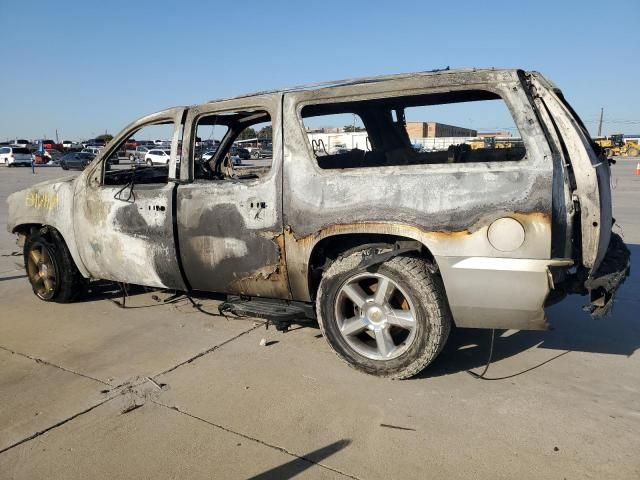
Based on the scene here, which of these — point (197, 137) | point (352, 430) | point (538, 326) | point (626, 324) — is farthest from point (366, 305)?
point (626, 324)

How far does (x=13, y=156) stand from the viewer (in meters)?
37.6

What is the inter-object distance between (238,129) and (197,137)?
3.54 feet

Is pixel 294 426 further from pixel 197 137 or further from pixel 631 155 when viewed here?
pixel 631 155

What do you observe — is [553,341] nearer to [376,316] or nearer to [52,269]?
[376,316]

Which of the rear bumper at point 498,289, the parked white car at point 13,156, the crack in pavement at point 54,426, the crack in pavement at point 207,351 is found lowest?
the crack in pavement at point 54,426

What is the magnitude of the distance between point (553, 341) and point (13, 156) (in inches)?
1683

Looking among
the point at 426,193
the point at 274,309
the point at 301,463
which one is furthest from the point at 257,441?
the point at 426,193

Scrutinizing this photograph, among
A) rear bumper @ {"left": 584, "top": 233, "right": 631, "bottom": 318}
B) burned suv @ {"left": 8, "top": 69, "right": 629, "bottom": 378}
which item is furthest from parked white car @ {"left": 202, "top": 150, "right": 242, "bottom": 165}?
rear bumper @ {"left": 584, "top": 233, "right": 631, "bottom": 318}

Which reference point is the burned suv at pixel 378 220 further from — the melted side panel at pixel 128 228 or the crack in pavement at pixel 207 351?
the crack in pavement at pixel 207 351

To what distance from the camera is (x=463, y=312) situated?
3041 mm

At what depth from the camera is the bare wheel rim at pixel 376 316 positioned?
324 cm

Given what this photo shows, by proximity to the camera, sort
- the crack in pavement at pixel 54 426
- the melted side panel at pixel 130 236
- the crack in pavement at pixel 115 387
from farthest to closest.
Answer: the melted side panel at pixel 130 236 < the crack in pavement at pixel 115 387 < the crack in pavement at pixel 54 426

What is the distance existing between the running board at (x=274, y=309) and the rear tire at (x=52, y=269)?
1889mm

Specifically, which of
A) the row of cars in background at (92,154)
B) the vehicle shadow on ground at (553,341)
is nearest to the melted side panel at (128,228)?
the row of cars in background at (92,154)
